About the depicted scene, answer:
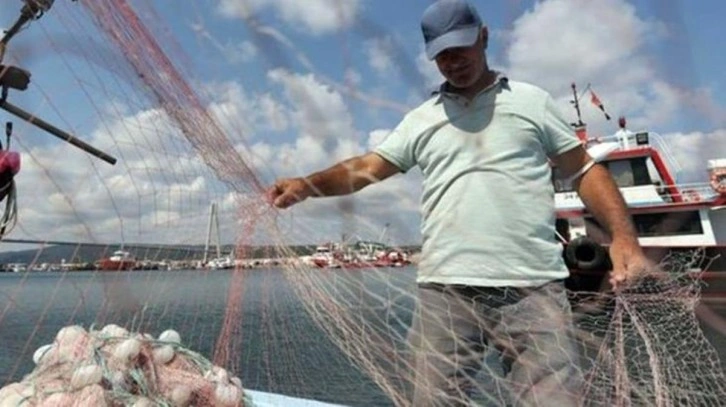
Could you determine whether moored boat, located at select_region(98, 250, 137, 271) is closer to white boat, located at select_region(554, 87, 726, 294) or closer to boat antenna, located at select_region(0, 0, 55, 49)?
boat antenna, located at select_region(0, 0, 55, 49)

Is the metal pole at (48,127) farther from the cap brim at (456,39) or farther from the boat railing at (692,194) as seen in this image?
the boat railing at (692,194)

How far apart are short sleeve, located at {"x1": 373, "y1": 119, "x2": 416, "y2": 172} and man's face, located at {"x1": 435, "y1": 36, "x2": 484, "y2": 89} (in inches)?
11.2

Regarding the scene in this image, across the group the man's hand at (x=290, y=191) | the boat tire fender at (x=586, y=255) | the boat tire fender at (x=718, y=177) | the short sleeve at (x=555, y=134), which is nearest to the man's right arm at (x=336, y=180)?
the man's hand at (x=290, y=191)

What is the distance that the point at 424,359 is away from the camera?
2014mm

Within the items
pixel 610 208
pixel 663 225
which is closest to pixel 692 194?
pixel 663 225

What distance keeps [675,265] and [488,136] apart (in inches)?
88.9

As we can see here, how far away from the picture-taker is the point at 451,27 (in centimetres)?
181

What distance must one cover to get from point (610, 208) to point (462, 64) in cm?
64

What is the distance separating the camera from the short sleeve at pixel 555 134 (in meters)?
1.90

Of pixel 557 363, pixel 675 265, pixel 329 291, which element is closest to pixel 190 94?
pixel 329 291

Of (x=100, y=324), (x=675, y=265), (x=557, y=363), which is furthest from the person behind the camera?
(x=675, y=265)

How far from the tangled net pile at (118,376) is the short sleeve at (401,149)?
1105 mm

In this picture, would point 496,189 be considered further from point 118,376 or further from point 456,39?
point 118,376

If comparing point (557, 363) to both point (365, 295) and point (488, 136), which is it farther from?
point (365, 295)
